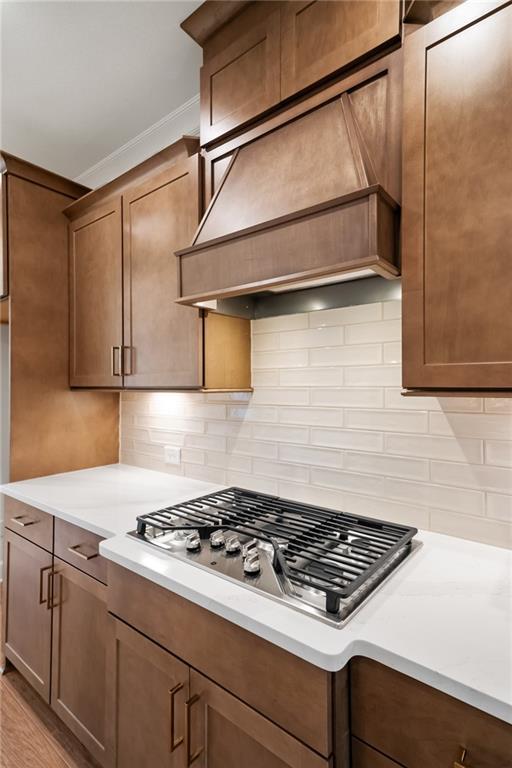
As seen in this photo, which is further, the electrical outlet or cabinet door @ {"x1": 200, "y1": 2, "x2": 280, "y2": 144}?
the electrical outlet

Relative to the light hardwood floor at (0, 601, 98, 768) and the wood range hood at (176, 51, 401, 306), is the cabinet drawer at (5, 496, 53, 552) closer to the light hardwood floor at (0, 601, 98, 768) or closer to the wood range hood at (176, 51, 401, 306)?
the light hardwood floor at (0, 601, 98, 768)

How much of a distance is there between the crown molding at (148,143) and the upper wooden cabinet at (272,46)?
50cm

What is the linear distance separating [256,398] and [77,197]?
1.63 meters

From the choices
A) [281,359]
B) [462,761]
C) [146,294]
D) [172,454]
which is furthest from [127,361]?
[462,761]

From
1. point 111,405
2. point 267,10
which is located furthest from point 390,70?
point 111,405

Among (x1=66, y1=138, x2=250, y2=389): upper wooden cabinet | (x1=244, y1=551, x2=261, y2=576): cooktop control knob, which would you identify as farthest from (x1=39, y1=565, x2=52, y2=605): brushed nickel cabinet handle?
(x1=244, y1=551, x2=261, y2=576): cooktop control knob

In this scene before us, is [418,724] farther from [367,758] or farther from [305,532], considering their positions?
[305,532]

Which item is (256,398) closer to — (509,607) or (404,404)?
(404,404)

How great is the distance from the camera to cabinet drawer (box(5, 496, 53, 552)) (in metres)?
1.75

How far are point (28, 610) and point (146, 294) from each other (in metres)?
1.54

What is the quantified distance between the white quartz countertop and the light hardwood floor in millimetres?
988

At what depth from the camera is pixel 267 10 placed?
4.64ft

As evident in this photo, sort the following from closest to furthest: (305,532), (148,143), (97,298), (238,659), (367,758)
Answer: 1. (367,758)
2. (238,659)
3. (305,532)
4. (97,298)
5. (148,143)

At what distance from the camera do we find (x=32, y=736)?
5.65 ft
